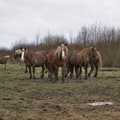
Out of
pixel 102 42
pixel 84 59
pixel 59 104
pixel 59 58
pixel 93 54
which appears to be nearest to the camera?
pixel 59 104

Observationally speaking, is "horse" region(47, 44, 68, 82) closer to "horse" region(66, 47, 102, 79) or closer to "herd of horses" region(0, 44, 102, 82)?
"herd of horses" region(0, 44, 102, 82)

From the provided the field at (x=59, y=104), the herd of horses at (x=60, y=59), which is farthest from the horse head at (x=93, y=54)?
the field at (x=59, y=104)

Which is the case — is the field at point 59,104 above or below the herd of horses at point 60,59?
below

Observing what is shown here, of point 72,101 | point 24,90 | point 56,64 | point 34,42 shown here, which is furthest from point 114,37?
point 72,101

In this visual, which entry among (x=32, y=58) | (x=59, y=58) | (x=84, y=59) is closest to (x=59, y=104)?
(x=59, y=58)

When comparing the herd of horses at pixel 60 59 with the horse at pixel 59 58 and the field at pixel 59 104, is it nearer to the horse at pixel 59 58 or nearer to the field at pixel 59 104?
the horse at pixel 59 58

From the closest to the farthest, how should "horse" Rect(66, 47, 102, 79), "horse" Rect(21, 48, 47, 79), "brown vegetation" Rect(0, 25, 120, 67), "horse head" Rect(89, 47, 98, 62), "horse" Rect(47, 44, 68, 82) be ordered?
"horse" Rect(47, 44, 68, 82)
"horse" Rect(66, 47, 102, 79)
"horse head" Rect(89, 47, 98, 62)
"horse" Rect(21, 48, 47, 79)
"brown vegetation" Rect(0, 25, 120, 67)

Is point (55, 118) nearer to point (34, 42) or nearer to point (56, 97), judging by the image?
point (56, 97)

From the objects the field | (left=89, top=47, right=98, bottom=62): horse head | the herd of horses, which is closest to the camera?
the field

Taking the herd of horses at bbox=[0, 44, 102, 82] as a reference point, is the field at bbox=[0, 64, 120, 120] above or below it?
below

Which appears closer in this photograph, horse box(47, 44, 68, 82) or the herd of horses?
horse box(47, 44, 68, 82)

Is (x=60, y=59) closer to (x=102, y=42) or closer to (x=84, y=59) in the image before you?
(x=84, y=59)

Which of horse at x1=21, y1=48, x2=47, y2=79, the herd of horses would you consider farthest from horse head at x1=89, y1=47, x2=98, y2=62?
horse at x1=21, y1=48, x2=47, y2=79

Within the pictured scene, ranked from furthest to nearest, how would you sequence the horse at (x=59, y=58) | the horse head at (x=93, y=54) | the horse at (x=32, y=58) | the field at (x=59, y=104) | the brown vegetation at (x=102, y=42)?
1. the brown vegetation at (x=102, y=42)
2. the horse at (x=32, y=58)
3. the horse head at (x=93, y=54)
4. the horse at (x=59, y=58)
5. the field at (x=59, y=104)
